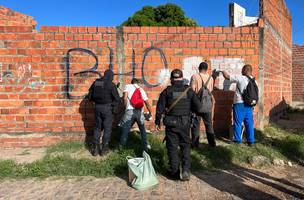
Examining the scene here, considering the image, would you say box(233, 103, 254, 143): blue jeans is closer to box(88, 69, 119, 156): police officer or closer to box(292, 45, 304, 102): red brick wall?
box(88, 69, 119, 156): police officer

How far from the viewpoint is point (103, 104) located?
5.74 m

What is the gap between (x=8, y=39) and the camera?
6.34m

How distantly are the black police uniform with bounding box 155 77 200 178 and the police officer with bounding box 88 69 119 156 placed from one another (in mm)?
1330

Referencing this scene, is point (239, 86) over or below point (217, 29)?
below

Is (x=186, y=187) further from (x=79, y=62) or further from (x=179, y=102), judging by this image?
(x=79, y=62)

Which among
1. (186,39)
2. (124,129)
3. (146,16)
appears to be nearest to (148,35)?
(186,39)

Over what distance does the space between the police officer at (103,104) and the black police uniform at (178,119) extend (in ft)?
4.36

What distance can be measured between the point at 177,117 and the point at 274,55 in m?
4.97

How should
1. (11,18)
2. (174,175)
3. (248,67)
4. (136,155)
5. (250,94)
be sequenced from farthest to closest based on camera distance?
(11,18) → (248,67) → (250,94) → (136,155) → (174,175)

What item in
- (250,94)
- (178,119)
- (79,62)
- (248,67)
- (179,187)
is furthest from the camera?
(79,62)

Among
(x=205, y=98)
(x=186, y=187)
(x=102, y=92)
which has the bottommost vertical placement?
(x=186, y=187)

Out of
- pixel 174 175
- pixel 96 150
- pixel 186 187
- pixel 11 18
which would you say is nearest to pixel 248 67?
pixel 174 175

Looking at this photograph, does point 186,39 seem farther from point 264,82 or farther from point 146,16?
point 146,16

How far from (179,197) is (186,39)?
11.4 ft
